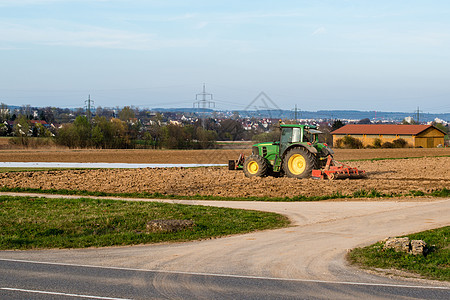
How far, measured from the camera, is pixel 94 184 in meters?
27.1

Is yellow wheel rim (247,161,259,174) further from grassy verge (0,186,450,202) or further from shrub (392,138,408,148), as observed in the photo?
shrub (392,138,408,148)

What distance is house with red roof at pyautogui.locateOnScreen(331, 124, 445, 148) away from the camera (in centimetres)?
8819

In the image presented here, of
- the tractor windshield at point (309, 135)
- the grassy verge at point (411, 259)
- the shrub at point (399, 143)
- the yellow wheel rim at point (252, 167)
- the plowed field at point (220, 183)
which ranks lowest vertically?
the grassy verge at point (411, 259)

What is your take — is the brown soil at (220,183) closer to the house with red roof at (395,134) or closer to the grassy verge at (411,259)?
the grassy verge at (411,259)

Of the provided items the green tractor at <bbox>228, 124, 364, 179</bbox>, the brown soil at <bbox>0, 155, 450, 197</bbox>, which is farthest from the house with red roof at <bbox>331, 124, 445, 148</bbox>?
the green tractor at <bbox>228, 124, 364, 179</bbox>

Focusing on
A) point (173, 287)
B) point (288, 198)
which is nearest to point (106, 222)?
point (173, 287)

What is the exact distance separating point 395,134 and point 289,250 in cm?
8173

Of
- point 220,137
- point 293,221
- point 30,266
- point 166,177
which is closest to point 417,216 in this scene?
point 293,221

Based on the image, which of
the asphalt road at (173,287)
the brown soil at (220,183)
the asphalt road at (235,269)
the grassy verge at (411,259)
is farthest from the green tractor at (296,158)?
the asphalt road at (173,287)

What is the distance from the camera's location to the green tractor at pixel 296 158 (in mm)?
26611

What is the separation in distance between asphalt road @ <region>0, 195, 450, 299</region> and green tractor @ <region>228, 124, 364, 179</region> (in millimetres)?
9972

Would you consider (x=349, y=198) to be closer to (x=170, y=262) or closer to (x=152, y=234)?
(x=152, y=234)

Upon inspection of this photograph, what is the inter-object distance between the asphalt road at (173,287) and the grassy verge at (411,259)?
131 cm

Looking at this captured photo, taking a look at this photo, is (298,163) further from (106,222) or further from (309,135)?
(106,222)
